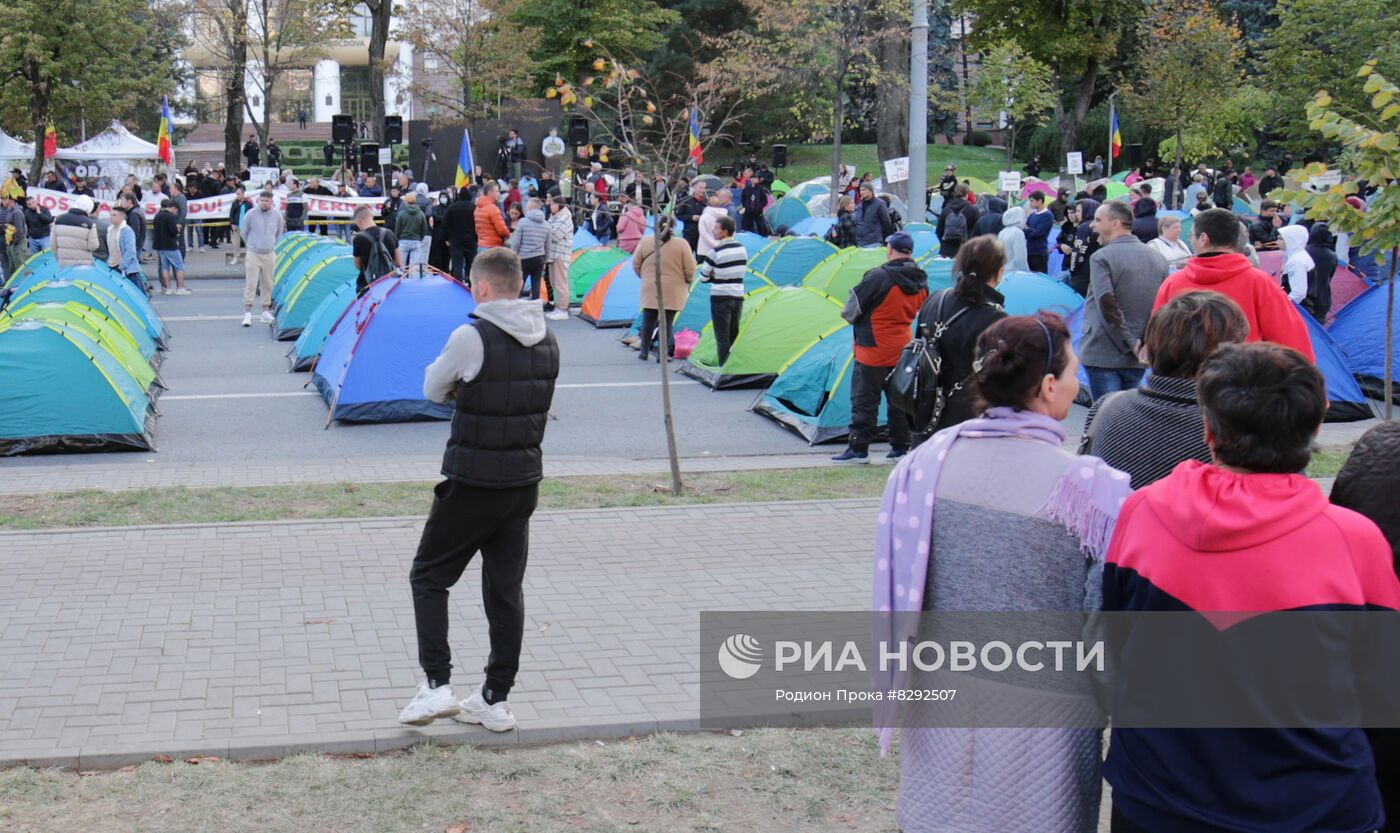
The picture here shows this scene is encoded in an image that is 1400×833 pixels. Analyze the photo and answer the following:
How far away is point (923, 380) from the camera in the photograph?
7836 mm

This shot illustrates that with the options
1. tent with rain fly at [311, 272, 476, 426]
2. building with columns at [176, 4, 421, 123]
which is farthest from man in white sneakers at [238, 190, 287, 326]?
building with columns at [176, 4, 421, 123]

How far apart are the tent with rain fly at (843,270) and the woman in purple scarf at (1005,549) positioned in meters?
14.3

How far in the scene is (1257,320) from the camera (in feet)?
22.1

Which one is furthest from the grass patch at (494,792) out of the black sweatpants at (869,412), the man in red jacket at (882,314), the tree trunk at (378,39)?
the tree trunk at (378,39)

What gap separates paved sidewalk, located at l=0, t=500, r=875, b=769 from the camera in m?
5.44

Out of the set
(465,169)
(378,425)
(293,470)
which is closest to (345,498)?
(293,470)

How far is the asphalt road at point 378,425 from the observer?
38.9 ft

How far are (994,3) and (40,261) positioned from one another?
1583 inches

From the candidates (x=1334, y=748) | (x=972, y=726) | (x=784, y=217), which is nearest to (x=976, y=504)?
(x=972, y=726)

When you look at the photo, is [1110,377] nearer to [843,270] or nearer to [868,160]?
[843,270]

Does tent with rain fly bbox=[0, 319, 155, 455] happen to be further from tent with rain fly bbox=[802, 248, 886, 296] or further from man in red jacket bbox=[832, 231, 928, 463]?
tent with rain fly bbox=[802, 248, 886, 296]

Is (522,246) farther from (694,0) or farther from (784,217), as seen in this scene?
(694,0)

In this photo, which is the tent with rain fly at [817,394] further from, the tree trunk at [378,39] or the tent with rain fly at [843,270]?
the tree trunk at [378,39]

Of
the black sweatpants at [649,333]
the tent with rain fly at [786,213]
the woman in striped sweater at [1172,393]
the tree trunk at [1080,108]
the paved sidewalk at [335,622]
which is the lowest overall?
the paved sidewalk at [335,622]
